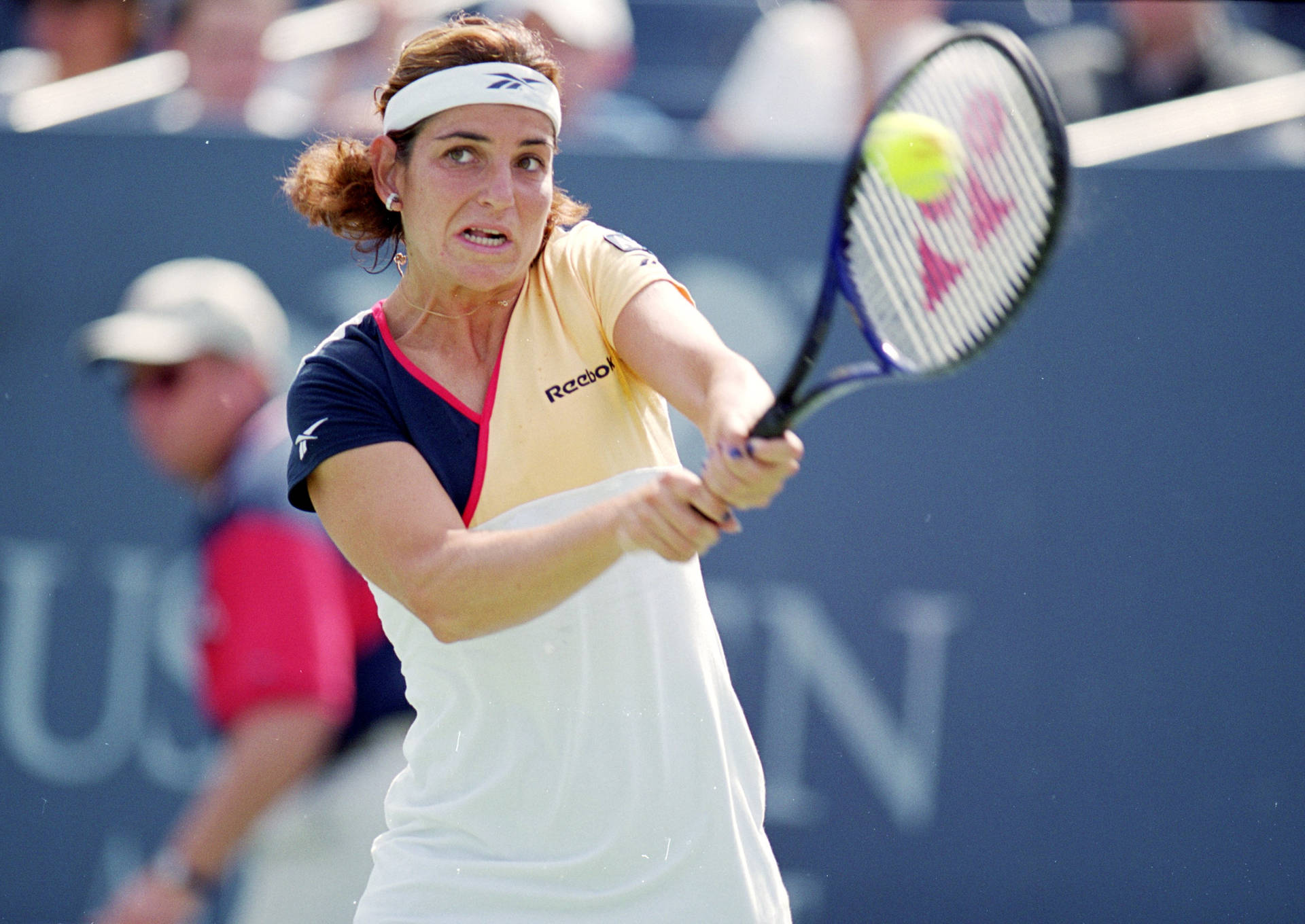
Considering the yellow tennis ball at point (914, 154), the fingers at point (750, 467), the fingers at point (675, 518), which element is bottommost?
the fingers at point (675, 518)

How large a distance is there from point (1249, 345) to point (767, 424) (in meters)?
2.47

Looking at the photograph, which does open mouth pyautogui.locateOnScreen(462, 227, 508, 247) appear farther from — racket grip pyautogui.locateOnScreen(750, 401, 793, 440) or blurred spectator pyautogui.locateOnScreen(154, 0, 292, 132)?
blurred spectator pyautogui.locateOnScreen(154, 0, 292, 132)

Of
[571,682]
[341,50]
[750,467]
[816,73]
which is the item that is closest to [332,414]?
[571,682]

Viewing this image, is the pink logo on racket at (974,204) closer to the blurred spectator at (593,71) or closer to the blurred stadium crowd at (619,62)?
the blurred stadium crowd at (619,62)

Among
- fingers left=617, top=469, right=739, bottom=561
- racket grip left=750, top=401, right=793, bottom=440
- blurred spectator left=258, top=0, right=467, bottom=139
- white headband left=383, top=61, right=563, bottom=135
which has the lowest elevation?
blurred spectator left=258, top=0, right=467, bottom=139

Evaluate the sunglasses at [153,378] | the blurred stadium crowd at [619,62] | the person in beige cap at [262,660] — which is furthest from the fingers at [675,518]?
the blurred stadium crowd at [619,62]

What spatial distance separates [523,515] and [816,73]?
2.76m

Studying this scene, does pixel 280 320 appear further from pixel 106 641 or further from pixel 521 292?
pixel 521 292

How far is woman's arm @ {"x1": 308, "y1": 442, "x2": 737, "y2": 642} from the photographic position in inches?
67.6

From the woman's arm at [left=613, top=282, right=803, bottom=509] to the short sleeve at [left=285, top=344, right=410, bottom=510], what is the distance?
0.31m

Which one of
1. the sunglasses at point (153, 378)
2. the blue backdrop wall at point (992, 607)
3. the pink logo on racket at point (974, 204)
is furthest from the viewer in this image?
the blue backdrop wall at point (992, 607)

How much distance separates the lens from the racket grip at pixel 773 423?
1712mm

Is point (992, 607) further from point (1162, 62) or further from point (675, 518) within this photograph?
point (675, 518)

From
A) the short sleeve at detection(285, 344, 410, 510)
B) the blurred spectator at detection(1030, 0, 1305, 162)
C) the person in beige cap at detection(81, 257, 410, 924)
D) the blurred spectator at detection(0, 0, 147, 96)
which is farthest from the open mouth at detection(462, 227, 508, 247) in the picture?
the blurred spectator at detection(0, 0, 147, 96)
